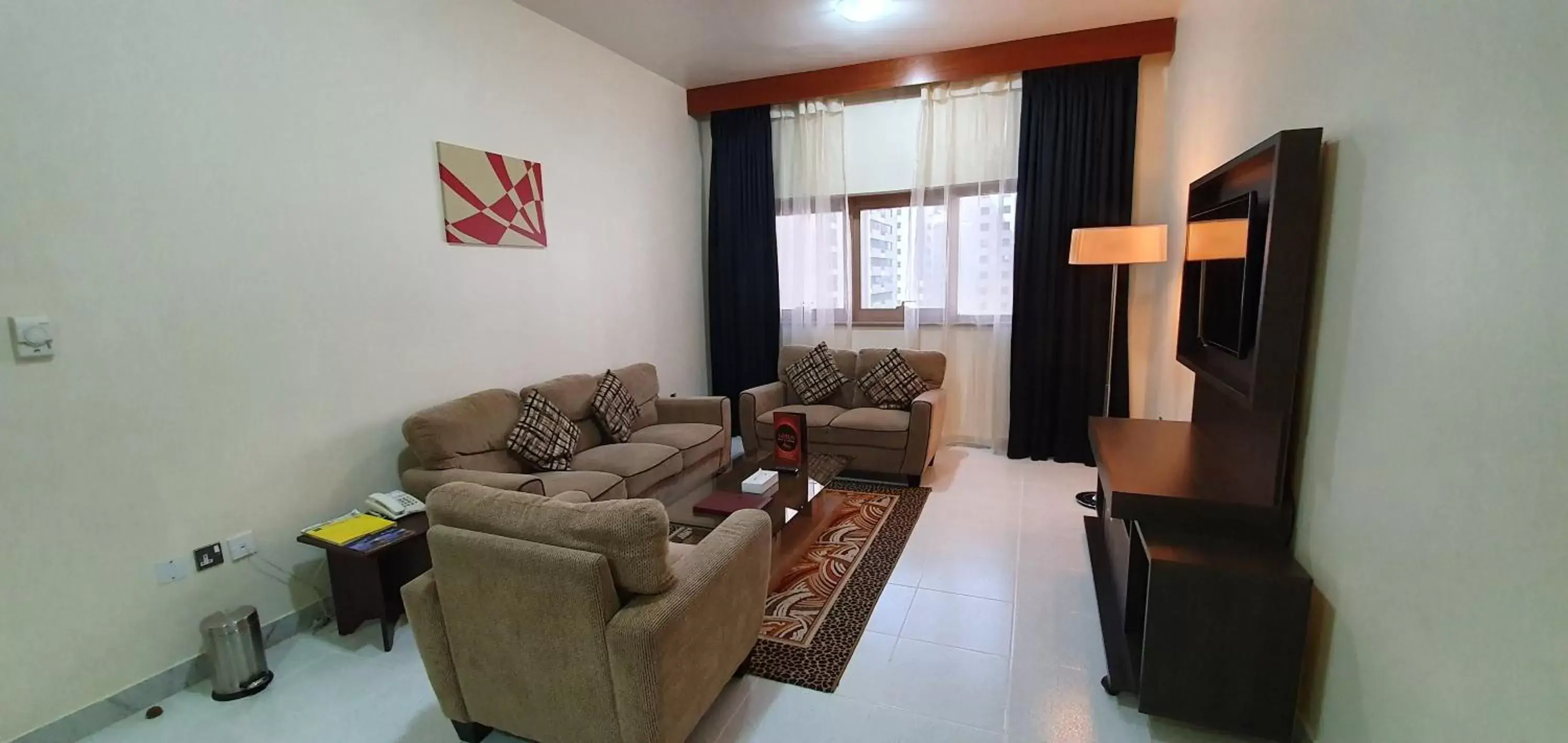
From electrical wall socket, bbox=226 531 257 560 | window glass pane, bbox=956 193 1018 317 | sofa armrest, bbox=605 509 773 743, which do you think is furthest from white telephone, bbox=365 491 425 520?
window glass pane, bbox=956 193 1018 317

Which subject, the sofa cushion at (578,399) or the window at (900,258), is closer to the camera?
the sofa cushion at (578,399)

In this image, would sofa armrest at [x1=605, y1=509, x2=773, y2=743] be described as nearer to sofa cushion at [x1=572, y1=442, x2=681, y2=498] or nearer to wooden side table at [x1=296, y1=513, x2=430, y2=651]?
wooden side table at [x1=296, y1=513, x2=430, y2=651]

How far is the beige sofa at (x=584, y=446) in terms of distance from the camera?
2777mm

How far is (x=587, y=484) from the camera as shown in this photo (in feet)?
9.75

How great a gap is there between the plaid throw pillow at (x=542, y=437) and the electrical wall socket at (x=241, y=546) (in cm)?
105

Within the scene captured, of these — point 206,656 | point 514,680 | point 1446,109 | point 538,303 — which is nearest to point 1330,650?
point 1446,109

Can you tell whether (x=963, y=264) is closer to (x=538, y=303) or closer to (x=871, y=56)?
(x=871, y=56)

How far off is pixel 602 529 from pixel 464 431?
69.1 inches

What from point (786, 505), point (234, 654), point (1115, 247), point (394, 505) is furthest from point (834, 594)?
point (1115, 247)

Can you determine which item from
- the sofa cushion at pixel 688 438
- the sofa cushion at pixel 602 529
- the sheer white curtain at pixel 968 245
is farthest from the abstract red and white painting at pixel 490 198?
the sheer white curtain at pixel 968 245

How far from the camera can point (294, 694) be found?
2.16 meters

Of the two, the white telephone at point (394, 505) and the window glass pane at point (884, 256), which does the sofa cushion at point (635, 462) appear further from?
the window glass pane at point (884, 256)

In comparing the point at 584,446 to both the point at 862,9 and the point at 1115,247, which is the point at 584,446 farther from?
the point at 1115,247

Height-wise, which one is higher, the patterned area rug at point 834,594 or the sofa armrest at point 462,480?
the sofa armrest at point 462,480
